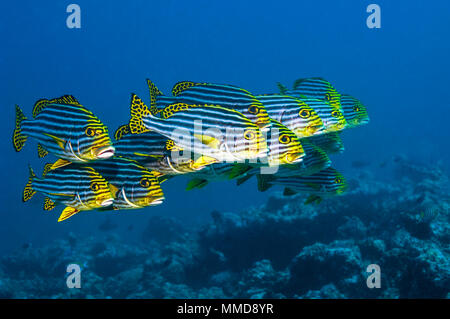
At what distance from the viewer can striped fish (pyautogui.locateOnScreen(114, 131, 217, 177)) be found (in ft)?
8.80

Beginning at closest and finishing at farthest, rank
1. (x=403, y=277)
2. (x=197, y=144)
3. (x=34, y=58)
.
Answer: (x=197, y=144) → (x=403, y=277) → (x=34, y=58)

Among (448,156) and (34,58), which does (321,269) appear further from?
(34,58)

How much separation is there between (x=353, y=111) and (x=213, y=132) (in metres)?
2.71

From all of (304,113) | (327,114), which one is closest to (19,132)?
(304,113)

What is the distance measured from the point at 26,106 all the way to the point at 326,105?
147643 millimetres

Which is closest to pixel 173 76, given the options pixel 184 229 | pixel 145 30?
pixel 145 30

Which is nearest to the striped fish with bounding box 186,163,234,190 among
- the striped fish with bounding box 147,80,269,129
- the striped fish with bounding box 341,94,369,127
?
the striped fish with bounding box 147,80,269,129

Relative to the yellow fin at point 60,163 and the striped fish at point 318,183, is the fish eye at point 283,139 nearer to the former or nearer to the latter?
the striped fish at point 318,183

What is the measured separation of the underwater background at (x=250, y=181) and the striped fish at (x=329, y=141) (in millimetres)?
4488

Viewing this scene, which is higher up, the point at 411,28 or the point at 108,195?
the point at 411,28

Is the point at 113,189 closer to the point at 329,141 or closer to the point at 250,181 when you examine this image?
the point at 329,141

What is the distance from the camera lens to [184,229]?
24016 millimetres

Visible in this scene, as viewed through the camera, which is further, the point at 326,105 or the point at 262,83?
the point at 262,83

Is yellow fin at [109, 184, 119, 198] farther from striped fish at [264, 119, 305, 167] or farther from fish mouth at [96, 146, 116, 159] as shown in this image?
striped fish at [264, 119, 305, 167]
